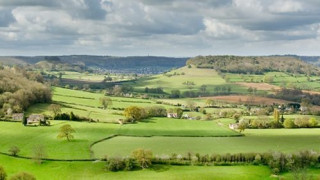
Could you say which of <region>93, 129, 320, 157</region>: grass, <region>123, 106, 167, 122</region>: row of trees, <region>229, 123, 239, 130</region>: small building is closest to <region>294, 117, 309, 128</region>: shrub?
<region>93, 129, 320, 157</region>: grass

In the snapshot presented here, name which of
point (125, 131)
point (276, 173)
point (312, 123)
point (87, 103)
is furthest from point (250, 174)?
point (87, 103)

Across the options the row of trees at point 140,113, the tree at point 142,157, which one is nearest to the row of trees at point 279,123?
the row of trees at point 140,113

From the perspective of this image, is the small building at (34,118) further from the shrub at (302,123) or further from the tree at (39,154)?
the shrub at (302,123)

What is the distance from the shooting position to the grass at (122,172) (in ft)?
247

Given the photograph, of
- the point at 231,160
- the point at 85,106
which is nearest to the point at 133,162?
the point at 231,160

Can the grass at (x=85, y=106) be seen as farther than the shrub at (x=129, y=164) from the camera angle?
Yes

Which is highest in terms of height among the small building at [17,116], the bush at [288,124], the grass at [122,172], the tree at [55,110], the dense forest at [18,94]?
the dense forest at [18,94]

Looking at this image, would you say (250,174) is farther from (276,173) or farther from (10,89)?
(10,89)

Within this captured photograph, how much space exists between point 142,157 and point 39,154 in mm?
20409

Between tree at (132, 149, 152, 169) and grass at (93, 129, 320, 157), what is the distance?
20.1ft

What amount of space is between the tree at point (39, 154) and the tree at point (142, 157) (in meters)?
18.3

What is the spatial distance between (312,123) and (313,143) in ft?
86.1

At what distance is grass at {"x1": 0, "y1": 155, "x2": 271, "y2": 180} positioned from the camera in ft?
247

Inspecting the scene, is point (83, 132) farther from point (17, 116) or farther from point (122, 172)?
point (122, 172)
